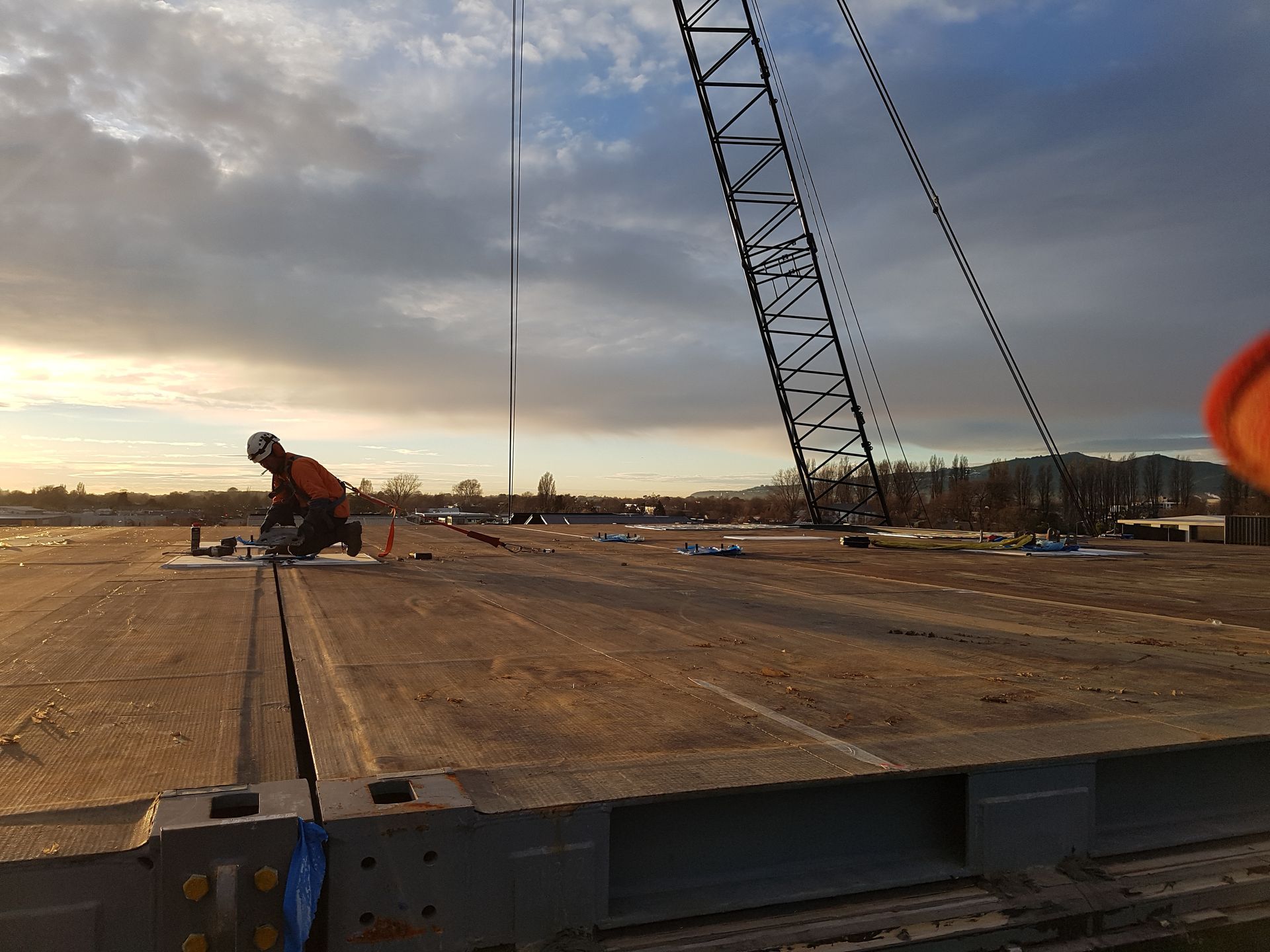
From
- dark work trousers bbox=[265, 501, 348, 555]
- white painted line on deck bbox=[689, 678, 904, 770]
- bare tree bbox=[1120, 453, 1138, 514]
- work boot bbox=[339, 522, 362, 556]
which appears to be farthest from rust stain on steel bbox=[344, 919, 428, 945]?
bare tree bbox=[1120, 453, 1138, 514]

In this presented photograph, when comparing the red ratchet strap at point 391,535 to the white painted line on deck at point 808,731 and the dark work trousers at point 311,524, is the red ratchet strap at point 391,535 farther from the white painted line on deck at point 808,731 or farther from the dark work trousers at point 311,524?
the white painted line on deck at point 808,731

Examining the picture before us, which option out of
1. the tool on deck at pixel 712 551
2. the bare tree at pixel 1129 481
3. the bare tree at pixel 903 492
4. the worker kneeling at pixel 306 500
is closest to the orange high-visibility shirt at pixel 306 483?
the worker kneeling at pixel 306 500

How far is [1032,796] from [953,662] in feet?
6.93

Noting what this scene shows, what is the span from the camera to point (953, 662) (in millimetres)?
4754

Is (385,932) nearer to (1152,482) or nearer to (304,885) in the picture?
(304,885)

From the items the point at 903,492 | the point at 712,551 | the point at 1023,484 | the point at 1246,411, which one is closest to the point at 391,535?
the point at 712,551

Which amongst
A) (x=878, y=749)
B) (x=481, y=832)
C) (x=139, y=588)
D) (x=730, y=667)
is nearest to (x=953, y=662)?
(x=730, y=667)

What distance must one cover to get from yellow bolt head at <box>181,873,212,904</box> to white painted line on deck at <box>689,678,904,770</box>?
1.89 m

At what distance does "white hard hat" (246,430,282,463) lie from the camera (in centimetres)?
1237

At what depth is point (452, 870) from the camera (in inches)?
86.3

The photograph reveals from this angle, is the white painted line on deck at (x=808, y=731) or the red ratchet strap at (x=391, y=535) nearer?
the white painted line on deck at (x=808, y=731)

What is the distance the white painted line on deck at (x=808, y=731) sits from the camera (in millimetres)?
2775

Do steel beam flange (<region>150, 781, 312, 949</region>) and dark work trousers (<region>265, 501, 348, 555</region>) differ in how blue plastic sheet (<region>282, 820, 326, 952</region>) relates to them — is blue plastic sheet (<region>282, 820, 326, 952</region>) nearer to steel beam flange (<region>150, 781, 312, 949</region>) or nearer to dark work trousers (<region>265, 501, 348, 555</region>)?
steel beam flange (<region>150, 781, 312, 949</region>)

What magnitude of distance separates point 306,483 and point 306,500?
314mm
